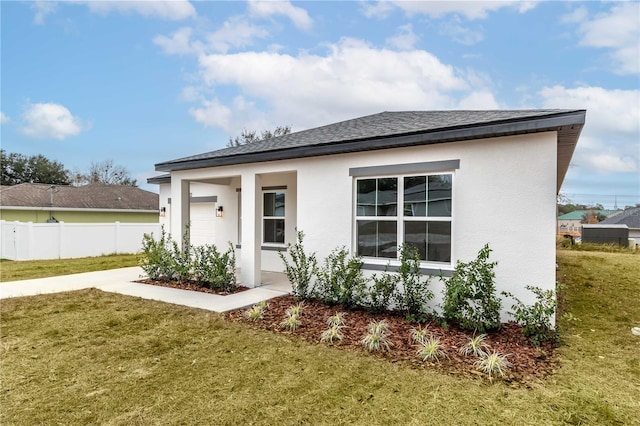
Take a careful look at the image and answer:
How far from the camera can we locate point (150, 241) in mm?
9516

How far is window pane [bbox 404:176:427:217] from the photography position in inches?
244

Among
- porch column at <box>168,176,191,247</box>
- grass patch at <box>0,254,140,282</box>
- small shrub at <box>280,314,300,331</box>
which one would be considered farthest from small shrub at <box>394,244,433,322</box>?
grass patch at <box>0,254,140,282</box>

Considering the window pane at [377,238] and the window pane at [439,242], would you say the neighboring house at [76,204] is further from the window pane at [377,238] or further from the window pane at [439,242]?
the window pane at [439,242]

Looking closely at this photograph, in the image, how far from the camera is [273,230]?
34.9 ft

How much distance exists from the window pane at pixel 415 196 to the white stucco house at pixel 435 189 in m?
0.02

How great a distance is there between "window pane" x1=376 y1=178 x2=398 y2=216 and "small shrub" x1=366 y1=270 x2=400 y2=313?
117 centimetres

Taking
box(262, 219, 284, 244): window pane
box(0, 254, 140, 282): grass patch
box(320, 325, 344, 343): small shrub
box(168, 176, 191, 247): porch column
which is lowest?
box(0, 254, 140, 282): grass patch

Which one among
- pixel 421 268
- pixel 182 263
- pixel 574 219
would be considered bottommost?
pixel 574 219

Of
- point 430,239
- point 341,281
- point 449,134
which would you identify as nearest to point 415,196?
point 430,239

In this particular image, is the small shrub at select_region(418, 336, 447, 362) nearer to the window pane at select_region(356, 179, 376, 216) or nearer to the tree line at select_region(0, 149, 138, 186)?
the window pane at select_region(356, 179, 376, 216)

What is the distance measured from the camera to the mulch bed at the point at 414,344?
4.12m

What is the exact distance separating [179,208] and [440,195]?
712cm

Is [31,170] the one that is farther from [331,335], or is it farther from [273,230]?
[331,335]

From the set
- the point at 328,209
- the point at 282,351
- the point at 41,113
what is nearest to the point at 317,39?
the point at 328,209
